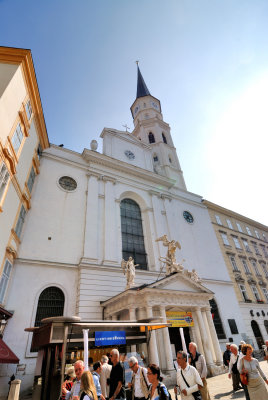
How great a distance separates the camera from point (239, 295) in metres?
23.0

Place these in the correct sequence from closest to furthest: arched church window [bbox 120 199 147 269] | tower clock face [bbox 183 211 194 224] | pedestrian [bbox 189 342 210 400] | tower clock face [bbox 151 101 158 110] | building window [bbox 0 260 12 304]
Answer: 1. pedestrian [bbox 189 342 210 400]
2. building window [bbox 0 260 12 304]
3. arched church window [bbox 120 199 147 269]
4. tower clock face [bbox 183 211 194 224]
5. tower clock face [bbox 151 101 158 110]

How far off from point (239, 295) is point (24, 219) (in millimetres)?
21554

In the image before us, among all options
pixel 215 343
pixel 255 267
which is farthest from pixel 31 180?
pixel 255 267

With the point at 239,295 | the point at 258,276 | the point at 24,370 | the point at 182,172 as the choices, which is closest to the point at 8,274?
the point at 24,370

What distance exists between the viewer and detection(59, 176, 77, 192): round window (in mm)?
19106

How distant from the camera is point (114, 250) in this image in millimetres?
17875

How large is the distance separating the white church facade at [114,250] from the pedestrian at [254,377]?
23.4 ft

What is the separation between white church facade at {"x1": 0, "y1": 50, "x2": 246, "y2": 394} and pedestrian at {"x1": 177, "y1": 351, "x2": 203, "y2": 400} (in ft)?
24.5

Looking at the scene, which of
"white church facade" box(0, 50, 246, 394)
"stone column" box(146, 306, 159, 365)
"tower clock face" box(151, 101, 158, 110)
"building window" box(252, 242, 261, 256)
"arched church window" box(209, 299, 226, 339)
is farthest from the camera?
"tower clock face" box(151, 101, 158, 110)

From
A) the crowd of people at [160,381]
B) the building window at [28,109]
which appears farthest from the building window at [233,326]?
the building window at [28,109]

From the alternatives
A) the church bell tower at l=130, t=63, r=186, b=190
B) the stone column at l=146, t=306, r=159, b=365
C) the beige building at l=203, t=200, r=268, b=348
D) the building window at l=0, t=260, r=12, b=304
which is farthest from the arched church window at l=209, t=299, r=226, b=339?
the building window at l=0, t=260, r=12, b=304

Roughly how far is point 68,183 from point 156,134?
19581mm

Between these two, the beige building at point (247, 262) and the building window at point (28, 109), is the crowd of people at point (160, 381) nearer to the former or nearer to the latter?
the building window at point (28, 109)

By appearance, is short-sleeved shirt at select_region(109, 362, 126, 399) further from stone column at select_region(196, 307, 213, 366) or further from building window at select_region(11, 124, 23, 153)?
building window at select_region(11, 124, 23, 153)
